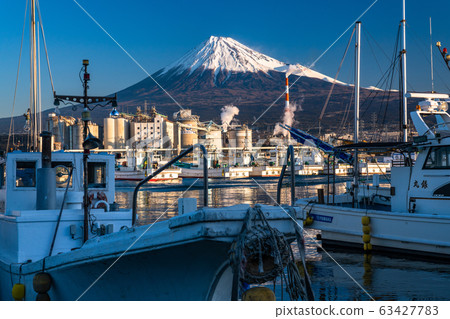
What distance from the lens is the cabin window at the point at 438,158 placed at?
17.0m

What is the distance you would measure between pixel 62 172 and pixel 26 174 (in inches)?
29.3

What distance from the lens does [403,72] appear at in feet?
86.1

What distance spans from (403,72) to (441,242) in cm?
1224

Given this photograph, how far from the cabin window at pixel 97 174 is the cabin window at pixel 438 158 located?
34.5ft

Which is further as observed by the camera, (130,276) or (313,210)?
(313,210)

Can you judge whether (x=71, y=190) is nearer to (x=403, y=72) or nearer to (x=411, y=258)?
(x=411, y=258)

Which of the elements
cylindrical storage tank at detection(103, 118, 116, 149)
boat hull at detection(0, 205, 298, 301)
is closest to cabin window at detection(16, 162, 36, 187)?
boat hull at detection(0, 205, 298, 301)

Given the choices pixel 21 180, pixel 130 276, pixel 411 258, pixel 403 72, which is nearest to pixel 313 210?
pixel 411 258

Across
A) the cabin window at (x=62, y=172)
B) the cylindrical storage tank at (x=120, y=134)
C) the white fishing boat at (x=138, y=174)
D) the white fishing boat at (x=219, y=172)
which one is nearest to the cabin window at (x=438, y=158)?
the cabin window at (x=62, y=172)

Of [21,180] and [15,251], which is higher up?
[21,180]

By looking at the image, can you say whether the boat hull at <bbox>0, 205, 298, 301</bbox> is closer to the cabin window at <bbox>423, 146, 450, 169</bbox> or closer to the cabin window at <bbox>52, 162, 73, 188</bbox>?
the cabin window at <bbox>52, 162, 73, 188</bbox>

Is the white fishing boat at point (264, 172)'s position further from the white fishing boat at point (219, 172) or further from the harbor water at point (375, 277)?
the harbor water at point (375, 277)

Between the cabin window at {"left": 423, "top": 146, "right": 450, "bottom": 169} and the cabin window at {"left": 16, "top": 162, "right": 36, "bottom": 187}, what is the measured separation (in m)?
12.0
